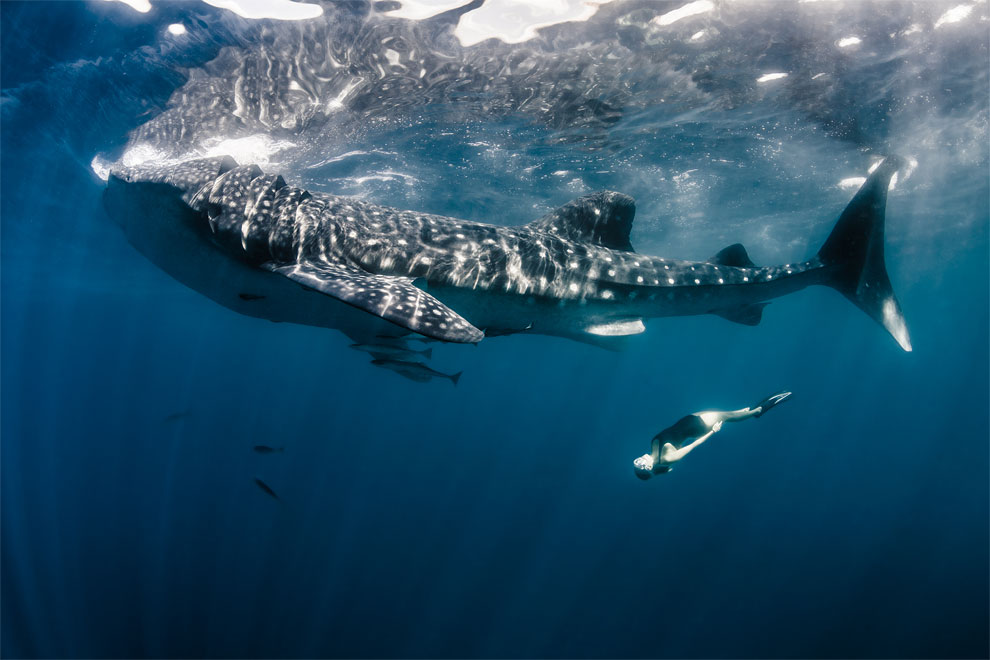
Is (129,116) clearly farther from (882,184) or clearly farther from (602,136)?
(882,184)

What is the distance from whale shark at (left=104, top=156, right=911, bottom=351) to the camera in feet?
15.4

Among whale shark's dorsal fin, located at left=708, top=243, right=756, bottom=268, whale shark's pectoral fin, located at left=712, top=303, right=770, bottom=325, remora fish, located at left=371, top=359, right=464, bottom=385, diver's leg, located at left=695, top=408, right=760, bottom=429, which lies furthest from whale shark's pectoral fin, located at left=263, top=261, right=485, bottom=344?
whale shark's pectoral fin, located at left=712, top=303, right=770, bottom=325

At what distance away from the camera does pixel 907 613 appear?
2022cm

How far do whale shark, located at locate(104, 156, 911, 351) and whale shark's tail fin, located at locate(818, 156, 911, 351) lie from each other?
2 cm

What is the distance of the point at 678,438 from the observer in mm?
4641

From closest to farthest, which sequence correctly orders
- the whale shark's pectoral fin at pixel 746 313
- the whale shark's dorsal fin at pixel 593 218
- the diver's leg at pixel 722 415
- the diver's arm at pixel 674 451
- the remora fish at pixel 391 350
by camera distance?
1. the diver's arm at pixel 674 451
2. the diver's leg at pixel 722 415
3. the remora fish at pixel 391 350
4. the whale shark's dorsal fin at pixel 593 218
5. the whale shark's pectoral fin at pixel 746 313

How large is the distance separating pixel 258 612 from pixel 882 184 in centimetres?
1953

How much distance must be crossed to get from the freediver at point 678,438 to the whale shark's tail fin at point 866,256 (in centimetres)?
370

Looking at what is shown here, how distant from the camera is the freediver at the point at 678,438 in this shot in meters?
4.53

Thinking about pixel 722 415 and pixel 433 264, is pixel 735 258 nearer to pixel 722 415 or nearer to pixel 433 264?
pixel 722 415

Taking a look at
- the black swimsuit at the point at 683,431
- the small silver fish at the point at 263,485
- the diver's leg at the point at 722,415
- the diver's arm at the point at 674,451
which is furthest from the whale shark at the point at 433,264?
the small silver fish at the point at 263,485

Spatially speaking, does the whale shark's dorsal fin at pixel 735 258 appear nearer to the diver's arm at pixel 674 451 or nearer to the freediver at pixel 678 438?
the freediver at pixel 678 438

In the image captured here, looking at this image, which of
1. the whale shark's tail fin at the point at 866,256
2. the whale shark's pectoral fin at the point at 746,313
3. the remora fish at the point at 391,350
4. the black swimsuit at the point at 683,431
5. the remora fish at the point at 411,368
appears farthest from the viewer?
the whale shark's pectoral fin at the point at 746,313

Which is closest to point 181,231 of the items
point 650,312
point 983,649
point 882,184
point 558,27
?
point 650,312
